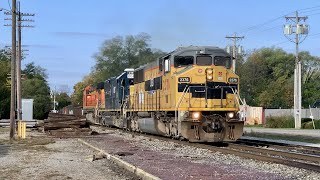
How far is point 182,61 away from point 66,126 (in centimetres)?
1123

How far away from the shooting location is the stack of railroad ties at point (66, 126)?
89.6 feet

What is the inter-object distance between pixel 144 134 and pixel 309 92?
2317 inches

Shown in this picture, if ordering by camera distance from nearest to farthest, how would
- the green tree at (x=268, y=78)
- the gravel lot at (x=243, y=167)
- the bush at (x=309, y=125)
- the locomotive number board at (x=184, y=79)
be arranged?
1. the gravel lot at (x=243, y=167)
2. the locomotive number board at (x=184, y=79)
3. the bush at (x=309, y=125)
4. the green tree at (x=268, y=78)

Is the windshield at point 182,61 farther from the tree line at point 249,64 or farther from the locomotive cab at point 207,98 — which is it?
the tree line at point 249,64

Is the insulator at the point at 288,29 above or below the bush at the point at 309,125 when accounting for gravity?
above

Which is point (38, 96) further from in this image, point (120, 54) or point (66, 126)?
point (66, 126)

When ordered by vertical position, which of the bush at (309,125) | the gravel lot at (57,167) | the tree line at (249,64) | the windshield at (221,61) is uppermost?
the tree line at (249,64)

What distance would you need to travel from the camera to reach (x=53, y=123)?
27875 millimetres

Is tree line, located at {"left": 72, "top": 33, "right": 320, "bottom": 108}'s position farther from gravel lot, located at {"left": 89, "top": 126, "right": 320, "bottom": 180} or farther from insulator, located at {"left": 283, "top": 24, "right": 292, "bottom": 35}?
gravel lot, located at {"left": 89, "top": 126, "right": 320, "bottom": 180}

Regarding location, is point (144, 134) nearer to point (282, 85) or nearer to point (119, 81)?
point (119, 81)

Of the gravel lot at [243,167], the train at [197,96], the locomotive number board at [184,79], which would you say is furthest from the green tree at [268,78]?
the gravel lot at [243,167]

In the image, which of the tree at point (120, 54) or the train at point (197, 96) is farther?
the tree at point (120, 54)

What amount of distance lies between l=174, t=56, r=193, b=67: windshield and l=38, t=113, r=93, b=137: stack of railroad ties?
10.4 m

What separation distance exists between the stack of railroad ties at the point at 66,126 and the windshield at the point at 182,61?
10.4m
